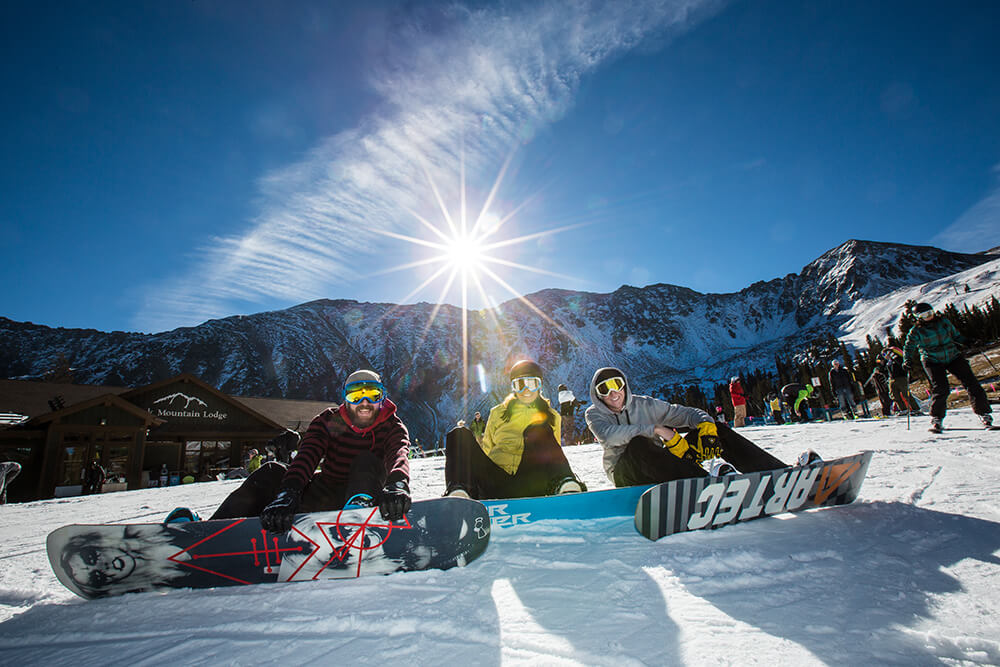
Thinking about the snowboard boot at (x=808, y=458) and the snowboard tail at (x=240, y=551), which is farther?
the snowboard boot at (x=808, y=458)

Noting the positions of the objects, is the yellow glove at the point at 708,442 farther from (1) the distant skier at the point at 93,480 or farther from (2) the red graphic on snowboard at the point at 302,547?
(1) the distant skier at the point at 93,480

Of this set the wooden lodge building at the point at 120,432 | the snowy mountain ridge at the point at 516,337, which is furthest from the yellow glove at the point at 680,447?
the snowy mountain ridge at the point at 516,337

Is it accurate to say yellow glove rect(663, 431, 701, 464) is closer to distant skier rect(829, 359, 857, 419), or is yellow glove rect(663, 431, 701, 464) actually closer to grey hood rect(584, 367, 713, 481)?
grey hood rect(584, 367, 713, 481)

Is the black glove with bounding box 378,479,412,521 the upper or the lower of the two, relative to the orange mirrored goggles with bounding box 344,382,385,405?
lower

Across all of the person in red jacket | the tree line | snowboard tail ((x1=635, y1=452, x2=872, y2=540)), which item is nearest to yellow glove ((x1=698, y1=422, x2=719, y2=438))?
snowboard tail ((x1=635, y1=452, x2=872, y2=540))

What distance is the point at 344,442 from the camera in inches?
123

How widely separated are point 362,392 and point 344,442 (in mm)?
415

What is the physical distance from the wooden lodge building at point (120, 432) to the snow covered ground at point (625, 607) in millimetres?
18944

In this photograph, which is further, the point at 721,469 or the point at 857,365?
the point at 857,365

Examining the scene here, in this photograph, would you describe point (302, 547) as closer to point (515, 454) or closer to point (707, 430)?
point (515, 454)

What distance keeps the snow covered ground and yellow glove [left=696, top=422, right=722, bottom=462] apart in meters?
0.67

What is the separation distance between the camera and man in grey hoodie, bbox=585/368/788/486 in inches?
122

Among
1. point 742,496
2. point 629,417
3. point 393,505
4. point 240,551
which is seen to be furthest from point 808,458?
point 240,551

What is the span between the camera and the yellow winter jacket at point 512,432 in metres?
3.89
